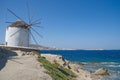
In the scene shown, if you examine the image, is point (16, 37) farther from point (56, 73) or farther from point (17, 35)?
point (56, 73)

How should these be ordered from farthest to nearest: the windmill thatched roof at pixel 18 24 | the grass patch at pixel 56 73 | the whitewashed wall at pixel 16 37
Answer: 1. the windmill thatched roof at pixel 18 24
2. the whitewashed wall at pixel 16 37
3. the grass patch at pixel 56 73

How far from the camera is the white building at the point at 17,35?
46312mm

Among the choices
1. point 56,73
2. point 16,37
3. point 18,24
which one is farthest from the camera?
point 18,24

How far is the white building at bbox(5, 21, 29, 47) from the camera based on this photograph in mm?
46312

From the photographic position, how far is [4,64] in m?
22.7

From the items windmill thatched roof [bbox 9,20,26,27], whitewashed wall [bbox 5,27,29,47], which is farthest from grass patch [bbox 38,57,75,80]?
windmill thatched roof [bbox 9,20,26,27]

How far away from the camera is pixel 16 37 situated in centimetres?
4625

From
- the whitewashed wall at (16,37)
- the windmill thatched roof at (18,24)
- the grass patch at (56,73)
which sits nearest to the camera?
the grass patch at (56,73)

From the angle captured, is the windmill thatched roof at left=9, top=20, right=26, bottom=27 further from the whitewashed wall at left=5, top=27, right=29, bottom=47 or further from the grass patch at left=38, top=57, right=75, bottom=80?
the grass patch at left=38, top=57, right=75, bottom=80

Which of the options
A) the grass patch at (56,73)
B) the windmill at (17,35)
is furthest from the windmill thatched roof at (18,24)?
the grass patch at (56,73)

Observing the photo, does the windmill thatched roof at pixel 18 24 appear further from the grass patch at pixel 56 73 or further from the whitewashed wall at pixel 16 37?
the grass patch at pixel 56 73

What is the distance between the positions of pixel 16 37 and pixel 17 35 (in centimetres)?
43

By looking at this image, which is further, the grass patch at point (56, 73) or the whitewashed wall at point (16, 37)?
the whitewashed wall at point (16, 37)

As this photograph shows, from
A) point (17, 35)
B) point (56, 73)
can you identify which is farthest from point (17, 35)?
point (56, 73)
